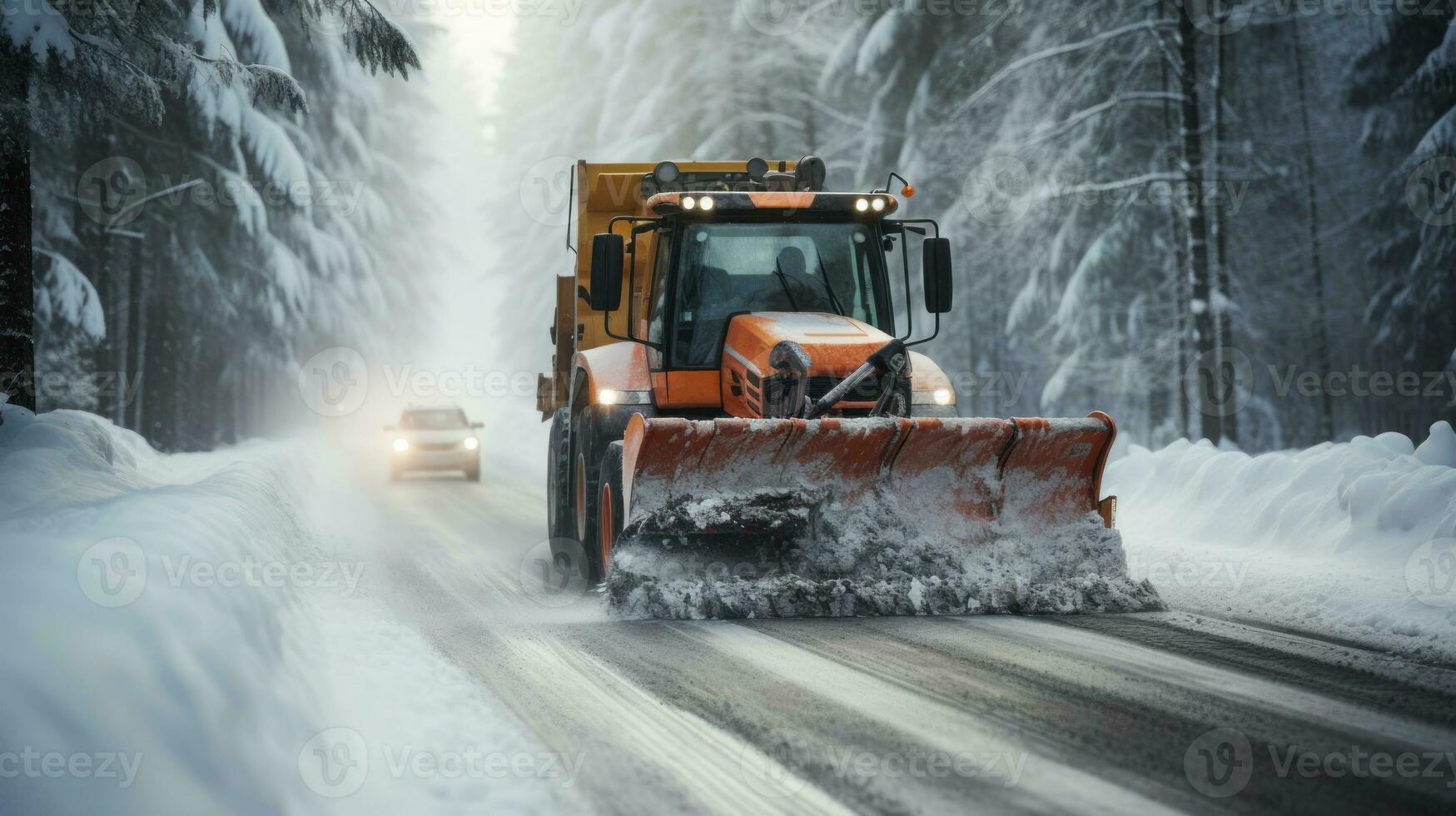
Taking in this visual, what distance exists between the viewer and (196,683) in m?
3.70

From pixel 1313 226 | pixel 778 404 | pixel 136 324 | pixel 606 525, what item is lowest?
pixel 606 525

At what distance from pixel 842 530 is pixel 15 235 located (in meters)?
7.22

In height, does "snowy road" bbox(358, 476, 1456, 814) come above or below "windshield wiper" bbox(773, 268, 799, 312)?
below

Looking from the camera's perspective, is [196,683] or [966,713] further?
[966,713]

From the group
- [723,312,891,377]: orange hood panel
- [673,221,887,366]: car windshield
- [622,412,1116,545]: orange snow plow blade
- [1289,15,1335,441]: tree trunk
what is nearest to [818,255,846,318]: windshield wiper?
[673,221,887,366]: car windshield

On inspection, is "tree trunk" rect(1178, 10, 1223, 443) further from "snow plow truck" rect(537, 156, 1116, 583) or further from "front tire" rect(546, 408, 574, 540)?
"front tire" rect(546, 408, 574, 540)

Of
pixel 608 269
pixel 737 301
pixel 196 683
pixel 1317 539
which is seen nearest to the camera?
pixel 196 683

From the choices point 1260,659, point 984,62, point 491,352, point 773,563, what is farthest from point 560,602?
point 491,352

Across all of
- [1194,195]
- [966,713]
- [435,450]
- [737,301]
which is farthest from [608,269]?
[435,450]

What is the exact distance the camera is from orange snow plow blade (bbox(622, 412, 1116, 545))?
6.72 m

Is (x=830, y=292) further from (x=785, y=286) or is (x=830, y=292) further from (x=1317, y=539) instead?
(x=1317, y=539)

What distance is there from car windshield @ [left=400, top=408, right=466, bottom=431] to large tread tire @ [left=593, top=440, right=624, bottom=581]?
540 inches

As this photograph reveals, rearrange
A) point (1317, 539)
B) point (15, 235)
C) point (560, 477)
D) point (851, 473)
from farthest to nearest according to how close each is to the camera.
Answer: point (560, 477) → point (15, 235) → point (1317, 539) → point (851, 473)

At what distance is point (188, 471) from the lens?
47.4ft
